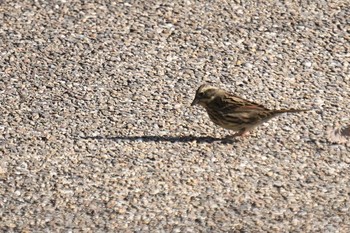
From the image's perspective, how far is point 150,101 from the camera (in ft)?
35.6

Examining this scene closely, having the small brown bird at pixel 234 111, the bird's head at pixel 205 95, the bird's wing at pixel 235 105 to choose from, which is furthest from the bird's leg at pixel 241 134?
the bird's head at pixel 205 95

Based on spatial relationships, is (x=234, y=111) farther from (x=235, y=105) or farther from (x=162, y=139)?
(x=162, y=139)

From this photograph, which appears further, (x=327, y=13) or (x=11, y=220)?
(x=327, y=13)

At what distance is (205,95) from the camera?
406 inches

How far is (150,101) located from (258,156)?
4.52 feet

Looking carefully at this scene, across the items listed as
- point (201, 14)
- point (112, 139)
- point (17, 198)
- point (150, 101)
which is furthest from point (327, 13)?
point (17, 198)

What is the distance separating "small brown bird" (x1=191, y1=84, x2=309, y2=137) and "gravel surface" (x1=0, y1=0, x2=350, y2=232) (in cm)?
17

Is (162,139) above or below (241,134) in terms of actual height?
below

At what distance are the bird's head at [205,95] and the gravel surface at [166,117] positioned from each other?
0.25 meters

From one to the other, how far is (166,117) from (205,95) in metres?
0.46

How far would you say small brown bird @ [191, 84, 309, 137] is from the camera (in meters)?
10.1

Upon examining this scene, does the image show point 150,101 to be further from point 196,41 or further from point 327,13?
point 327,13

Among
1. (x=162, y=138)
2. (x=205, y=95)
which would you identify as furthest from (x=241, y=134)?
(x=162, y=138)

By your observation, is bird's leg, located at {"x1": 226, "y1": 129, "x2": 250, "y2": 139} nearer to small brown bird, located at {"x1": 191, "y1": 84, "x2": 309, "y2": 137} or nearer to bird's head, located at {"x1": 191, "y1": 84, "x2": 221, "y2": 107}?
small brown bird, located at {"x1": 191, "y1": 84, "x2": 309, "y2": 137}
